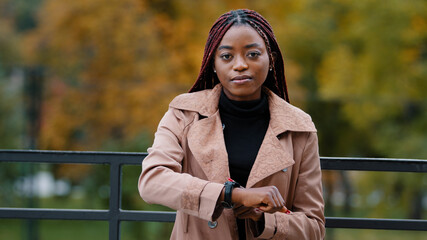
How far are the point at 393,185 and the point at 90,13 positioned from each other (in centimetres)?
874

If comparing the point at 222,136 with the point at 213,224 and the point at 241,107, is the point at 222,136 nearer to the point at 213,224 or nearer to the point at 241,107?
the point at 241,107

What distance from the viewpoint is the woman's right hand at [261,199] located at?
199cm

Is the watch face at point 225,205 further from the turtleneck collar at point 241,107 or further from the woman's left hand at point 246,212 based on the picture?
the turtleneck collar at point 241,107

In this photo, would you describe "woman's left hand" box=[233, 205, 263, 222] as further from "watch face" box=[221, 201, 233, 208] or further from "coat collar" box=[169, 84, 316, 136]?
"coat collar" box=[169, 84, 316, 136]

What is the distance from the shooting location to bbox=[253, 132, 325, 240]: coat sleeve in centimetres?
222

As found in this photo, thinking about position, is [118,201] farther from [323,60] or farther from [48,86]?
[48,86]

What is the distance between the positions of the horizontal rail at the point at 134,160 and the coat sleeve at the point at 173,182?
69 cm

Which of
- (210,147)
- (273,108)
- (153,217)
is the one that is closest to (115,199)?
(153,217)

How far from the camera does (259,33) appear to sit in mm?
2307

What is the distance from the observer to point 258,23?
2.32 m

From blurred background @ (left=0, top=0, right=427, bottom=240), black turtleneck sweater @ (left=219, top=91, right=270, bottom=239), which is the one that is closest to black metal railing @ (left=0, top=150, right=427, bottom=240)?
black turtleneck sweater @ (left=219, top=91, right=270, bottom=239)

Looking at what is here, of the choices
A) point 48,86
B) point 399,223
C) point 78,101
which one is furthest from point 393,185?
point 399,223

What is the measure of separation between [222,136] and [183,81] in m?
12.6

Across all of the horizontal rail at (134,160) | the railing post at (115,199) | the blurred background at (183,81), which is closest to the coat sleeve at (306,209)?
the horizontal rail at (134,160)
